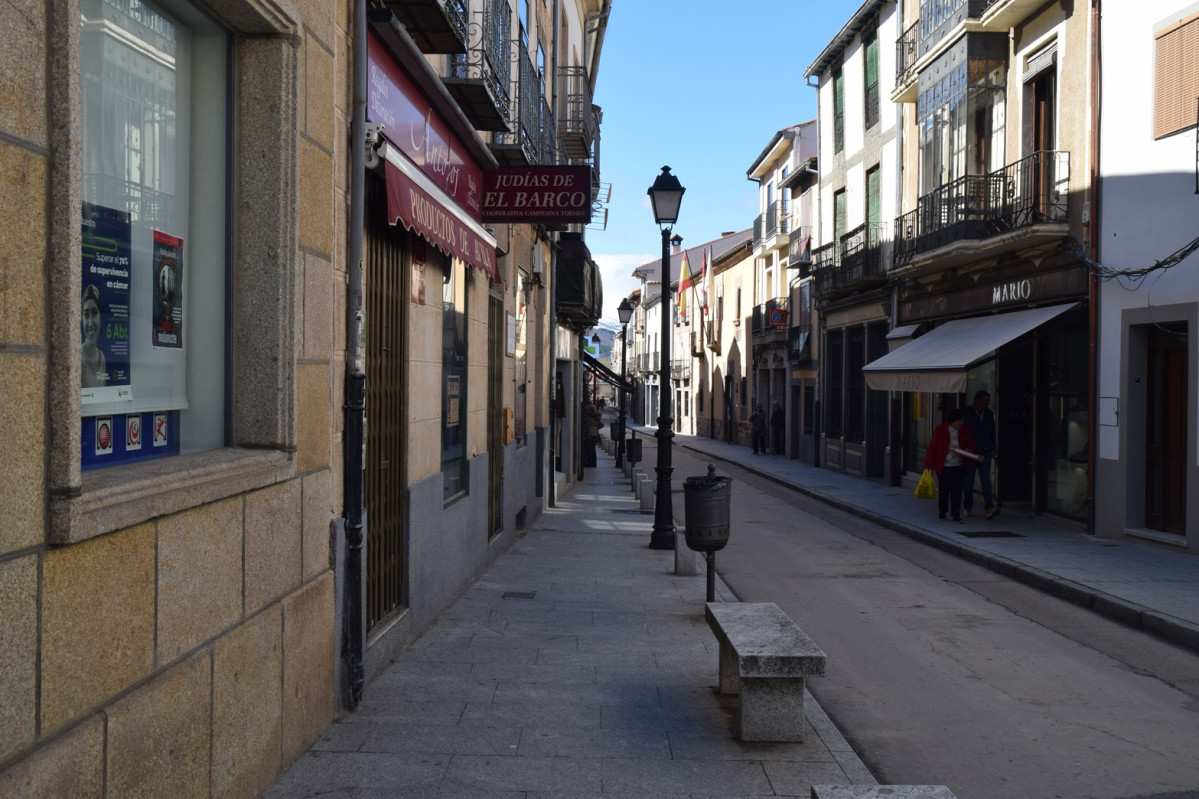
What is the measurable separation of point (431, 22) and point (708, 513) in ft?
13.5

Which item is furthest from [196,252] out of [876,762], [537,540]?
[537,540]

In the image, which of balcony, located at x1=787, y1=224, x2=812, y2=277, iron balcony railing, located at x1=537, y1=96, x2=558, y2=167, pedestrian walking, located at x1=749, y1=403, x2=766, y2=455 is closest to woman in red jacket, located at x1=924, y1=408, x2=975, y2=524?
iron balcony railing, located at x1=537, y1=96, x2=558, y2=167

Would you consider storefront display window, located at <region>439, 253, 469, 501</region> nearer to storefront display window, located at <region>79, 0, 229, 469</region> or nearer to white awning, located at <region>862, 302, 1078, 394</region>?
storefront display window, located at <region>79, 0, 229, 469</region>

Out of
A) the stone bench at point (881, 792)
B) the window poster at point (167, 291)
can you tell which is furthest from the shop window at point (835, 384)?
the window poster at point (167, 291)

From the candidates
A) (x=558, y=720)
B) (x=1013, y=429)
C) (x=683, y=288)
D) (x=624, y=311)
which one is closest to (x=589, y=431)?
(x=624, y=311)

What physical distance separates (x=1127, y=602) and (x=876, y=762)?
196 inches

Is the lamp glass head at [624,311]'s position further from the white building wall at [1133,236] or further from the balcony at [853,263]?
the white building wall at [1133,236]

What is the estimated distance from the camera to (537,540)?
13289mm

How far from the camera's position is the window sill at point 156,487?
9.37ft

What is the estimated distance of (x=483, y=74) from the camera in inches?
347

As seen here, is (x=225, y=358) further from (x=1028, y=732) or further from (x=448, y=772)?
(x=1028, y=732)

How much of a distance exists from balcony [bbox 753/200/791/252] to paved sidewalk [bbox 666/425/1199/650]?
1600 centimetres

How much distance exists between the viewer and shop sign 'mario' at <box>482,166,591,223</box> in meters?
9.23

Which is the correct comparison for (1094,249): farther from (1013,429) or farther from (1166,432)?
(1013,429)
